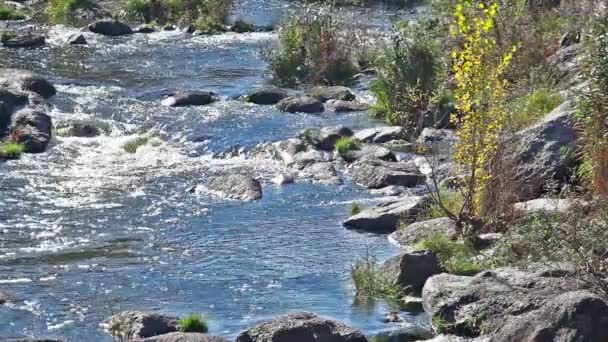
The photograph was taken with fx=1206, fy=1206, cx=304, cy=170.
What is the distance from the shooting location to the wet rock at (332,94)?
2625cm

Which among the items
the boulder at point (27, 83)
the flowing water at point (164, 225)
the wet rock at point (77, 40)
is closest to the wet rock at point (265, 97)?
the flowing water at point (164, 225)

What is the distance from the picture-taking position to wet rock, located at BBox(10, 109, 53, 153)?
22.6m

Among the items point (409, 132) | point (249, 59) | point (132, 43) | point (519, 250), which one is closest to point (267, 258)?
point (519, 250)

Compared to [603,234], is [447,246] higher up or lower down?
lower down

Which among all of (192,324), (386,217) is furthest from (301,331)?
(386,217)

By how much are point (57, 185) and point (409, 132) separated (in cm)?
676

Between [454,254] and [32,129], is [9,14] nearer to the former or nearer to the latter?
[32,129]

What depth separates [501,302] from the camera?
12.7 m

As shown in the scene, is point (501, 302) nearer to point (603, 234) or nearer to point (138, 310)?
point (603, 234)

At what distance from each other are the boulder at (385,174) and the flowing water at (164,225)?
273mm

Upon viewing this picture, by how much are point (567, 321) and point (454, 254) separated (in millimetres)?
4348

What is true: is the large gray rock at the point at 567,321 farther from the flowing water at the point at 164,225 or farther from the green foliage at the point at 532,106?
the green foliage at the point at 532,106

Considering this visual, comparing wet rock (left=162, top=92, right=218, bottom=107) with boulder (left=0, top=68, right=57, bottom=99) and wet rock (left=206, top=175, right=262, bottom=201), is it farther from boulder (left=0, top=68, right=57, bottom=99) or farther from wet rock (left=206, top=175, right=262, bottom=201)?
wet rock (left=206, top=175, right=262, bottom=201)

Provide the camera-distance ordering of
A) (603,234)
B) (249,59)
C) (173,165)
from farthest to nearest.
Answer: (249,59) → (173,165) → (603,234)
